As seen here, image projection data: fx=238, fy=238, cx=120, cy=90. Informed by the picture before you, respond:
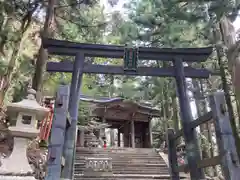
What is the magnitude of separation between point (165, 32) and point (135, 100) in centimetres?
857

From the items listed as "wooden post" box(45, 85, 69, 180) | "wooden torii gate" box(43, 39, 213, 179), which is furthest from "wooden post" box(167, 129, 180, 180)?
"wooden post" box(45, 85, 69, 180)

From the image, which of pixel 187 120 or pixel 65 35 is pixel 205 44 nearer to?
pixel 187 120

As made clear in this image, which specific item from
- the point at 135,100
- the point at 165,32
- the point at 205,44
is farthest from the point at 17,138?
the point at 135,100

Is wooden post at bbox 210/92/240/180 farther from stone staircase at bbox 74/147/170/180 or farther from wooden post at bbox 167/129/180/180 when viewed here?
stone staircase at bbox 74/147/170/180

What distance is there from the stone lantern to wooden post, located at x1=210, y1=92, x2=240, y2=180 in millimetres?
2781

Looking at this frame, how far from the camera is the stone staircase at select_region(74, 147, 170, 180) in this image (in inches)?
358

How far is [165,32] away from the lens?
293 inches

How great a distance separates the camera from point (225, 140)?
332cm

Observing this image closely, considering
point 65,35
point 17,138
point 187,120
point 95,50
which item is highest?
point 65,35

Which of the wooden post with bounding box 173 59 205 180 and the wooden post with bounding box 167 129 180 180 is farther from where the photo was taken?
the wooden post with bounding box 167 129 180 180

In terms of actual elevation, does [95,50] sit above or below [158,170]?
above

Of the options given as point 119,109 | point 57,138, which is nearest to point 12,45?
point 57,138

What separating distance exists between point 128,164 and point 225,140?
7921mm

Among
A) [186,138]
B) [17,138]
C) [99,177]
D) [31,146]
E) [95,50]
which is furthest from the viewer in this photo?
[99,177]
